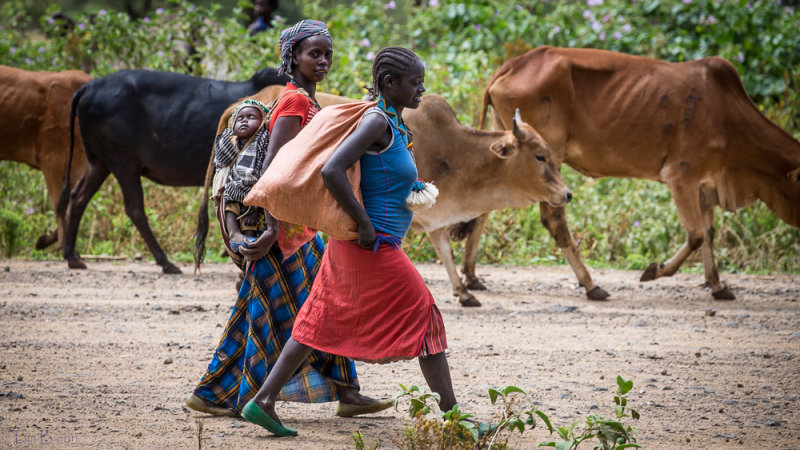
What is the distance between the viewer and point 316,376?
3834 millimetres

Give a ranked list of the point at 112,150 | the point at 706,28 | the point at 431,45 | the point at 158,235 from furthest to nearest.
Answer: the point at 431,45 → the point at 706,28 → the point at 158,235 → the point at 112,150

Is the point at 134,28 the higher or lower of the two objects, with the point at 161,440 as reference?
higher

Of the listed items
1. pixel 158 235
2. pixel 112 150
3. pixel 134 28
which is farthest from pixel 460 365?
pixel 134 28

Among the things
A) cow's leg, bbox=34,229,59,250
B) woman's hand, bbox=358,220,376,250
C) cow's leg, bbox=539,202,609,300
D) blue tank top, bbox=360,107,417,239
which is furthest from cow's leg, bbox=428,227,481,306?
cow's leg, bbox=34,229,59,250

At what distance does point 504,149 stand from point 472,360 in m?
2.08

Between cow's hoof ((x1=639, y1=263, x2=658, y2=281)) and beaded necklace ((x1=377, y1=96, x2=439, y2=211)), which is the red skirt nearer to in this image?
beaded necklace ((x1=377, y1=96, x2=439, y2=211))

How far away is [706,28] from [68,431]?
10.4m

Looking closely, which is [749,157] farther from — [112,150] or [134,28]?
[134,28]

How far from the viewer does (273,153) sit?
3674 millimetres

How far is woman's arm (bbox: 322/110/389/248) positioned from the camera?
322 cm

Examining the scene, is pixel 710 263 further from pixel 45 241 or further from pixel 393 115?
pixel 45 241

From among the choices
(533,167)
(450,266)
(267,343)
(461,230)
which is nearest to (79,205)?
(461,230)

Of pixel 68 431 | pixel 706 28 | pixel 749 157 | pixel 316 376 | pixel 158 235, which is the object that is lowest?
pixel 158 235

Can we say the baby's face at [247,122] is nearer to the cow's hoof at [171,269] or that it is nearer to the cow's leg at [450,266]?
the cow's leg at [450,266]
